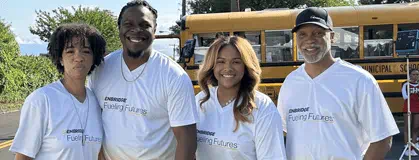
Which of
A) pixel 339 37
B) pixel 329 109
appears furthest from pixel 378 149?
pixel 339 37

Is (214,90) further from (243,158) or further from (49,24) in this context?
(49,24)

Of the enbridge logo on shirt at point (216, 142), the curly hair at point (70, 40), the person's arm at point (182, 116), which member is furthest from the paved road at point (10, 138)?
the curly hair at point (70, 40)

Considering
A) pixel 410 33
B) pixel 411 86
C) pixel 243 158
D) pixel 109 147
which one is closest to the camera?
pixel 243 158

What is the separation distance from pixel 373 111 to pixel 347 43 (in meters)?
7.19

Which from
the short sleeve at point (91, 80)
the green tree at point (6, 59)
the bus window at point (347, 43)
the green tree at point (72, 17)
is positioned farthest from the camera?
the green tree at point (72, 17)

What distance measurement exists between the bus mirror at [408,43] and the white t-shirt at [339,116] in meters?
5.03

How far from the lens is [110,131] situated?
8.39 ft

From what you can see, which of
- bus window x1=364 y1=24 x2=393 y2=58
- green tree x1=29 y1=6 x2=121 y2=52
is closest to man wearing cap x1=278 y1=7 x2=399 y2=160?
bus window x1=364 y1=24 x2=393 y2=58

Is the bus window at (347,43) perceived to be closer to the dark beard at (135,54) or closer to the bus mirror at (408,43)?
the bus mirror at (408,43)

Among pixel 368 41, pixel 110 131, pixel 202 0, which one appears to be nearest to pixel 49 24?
pixel 202 0

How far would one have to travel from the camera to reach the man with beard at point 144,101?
8.11 feet

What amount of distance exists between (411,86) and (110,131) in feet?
22.0

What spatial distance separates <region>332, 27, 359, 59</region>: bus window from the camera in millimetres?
9195

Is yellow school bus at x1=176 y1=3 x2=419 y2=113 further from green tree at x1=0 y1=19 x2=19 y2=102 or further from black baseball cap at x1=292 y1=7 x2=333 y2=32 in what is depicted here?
green tree at x1=0 y1=19 x2=19 y2=102
